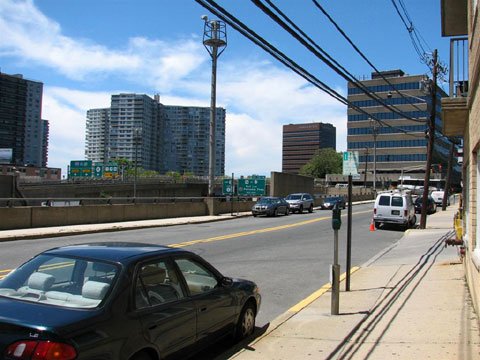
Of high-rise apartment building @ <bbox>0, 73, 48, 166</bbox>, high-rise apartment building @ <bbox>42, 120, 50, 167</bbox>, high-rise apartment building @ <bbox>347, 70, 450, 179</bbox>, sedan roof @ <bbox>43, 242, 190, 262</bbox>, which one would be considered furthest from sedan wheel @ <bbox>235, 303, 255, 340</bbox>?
high-rise apartment building @ <bbox>42, 120, 50, 167</bbox>

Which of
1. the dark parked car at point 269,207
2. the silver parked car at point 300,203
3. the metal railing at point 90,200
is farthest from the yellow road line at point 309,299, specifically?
the silver parked car at point 300,203

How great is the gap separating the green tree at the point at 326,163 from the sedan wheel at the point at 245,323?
158 metres

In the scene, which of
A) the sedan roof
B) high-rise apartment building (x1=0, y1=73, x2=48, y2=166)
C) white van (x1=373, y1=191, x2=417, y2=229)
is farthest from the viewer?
high-rise apartment building (x1=0, y1=73, x2=48, y2=166)

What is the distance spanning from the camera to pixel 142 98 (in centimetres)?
11244

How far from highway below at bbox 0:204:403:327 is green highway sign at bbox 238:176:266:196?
16189 mm

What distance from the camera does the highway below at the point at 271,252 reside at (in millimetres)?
9884

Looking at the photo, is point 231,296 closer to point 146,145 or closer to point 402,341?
point 402,341

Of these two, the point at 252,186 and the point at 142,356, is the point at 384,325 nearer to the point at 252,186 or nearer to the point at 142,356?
the point at 142,356

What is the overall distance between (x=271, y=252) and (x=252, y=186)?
82.8 ft

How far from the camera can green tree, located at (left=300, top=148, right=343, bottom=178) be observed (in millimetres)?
162000

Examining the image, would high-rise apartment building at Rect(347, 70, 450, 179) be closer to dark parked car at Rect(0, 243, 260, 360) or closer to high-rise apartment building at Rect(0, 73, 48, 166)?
high-rise apartment building at Rect(0, 73, 48, 166)

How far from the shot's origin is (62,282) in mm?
4531

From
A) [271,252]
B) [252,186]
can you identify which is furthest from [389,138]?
[271,252]

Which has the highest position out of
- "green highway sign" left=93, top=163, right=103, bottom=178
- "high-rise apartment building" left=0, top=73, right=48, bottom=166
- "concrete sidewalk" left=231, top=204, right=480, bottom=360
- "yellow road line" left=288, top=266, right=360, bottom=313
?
"high-rise apartment building" left=0, top=73, right=48, bottom=166
